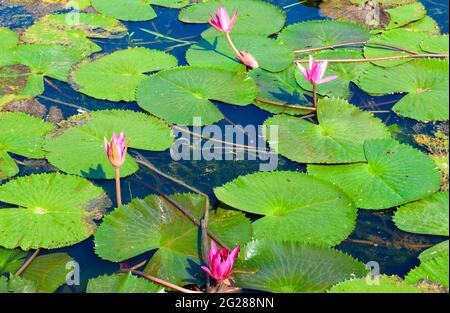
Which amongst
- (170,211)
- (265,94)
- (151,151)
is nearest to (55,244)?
(170,211)

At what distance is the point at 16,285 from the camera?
2971 millimetres

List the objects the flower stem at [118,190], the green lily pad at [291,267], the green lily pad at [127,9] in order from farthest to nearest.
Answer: the green lily pad at [127,9], the flower stem at [118,190], the green lily pad at [291,267]

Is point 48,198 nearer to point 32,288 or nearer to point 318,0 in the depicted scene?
point 32,288

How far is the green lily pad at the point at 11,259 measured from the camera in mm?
3146

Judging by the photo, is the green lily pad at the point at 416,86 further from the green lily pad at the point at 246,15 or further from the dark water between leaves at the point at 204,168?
the green lily pad at the point at 246,15

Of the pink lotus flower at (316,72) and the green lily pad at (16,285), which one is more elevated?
the pink lotus flower at (316,72)

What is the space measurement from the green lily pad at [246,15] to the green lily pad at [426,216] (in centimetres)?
219

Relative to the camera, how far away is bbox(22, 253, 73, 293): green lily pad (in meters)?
3.05

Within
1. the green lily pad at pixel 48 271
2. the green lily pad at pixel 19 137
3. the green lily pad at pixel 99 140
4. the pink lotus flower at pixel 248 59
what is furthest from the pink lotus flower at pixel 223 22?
the green lily pad at pixel 48 271

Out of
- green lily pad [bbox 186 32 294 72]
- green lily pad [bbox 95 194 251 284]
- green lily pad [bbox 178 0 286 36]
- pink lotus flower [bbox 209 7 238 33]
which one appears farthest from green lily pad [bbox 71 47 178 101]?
green lily pad [bbox 95 194 251 284]

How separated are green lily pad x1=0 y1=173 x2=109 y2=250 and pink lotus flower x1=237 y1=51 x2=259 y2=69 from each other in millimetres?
1607

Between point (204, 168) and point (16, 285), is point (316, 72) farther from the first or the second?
point (16, 285)

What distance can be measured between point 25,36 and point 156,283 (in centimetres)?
294

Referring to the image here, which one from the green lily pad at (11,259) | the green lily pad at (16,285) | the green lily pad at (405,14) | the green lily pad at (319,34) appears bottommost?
the green lily pad at (11,259)
